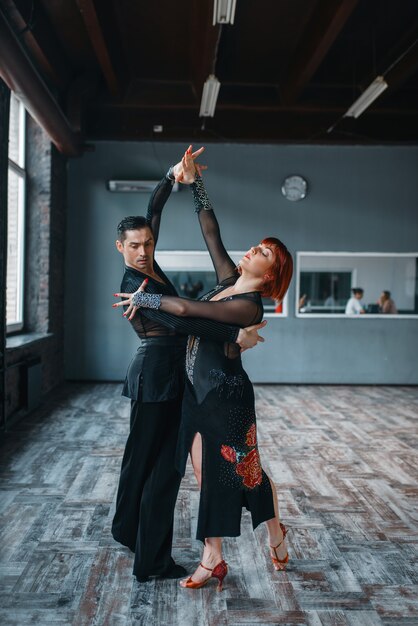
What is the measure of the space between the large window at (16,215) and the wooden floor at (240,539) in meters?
1.67

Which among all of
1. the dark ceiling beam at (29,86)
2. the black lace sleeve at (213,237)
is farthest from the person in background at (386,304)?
the black lace sleeve at (213,237)

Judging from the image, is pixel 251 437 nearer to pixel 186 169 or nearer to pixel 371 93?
pixel 186 169

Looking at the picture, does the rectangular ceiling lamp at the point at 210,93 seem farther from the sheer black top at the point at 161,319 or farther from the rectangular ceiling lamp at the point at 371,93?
the sheer black top at the point at 161,319

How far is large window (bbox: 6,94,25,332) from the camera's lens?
6.45 metres

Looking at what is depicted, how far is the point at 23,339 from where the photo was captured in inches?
241

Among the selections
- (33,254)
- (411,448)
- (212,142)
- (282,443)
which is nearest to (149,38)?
(212,142)

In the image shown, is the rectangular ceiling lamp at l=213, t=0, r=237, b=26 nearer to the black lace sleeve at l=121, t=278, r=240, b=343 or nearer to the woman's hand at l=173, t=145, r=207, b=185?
the woman's hand at l=173, t=145, r=207, b=185

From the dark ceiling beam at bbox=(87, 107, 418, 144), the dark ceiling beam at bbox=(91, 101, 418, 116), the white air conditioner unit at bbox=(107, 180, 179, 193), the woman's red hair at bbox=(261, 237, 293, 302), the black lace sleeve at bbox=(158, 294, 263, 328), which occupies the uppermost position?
the dark ceiling beam at bbox=(91, 101, 418, 116)

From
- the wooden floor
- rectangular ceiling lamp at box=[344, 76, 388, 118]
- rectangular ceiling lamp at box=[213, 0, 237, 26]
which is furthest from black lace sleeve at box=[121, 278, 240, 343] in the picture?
rectangular ceiling lamp at box=[344, 76, 388, 118]

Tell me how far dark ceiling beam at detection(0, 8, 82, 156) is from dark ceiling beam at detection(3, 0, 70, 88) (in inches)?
12.1

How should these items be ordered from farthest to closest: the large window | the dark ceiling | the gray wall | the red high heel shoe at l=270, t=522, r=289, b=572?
the gray wall, the large window, the dark ceiling, the red high heel shoe at l=270, t=522, r=289, b=572

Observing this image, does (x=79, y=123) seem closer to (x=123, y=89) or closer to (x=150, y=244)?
(x=123, y=89)

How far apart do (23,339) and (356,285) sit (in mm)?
4596

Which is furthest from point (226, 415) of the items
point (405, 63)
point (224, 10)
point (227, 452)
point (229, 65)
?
point (229, 65)
